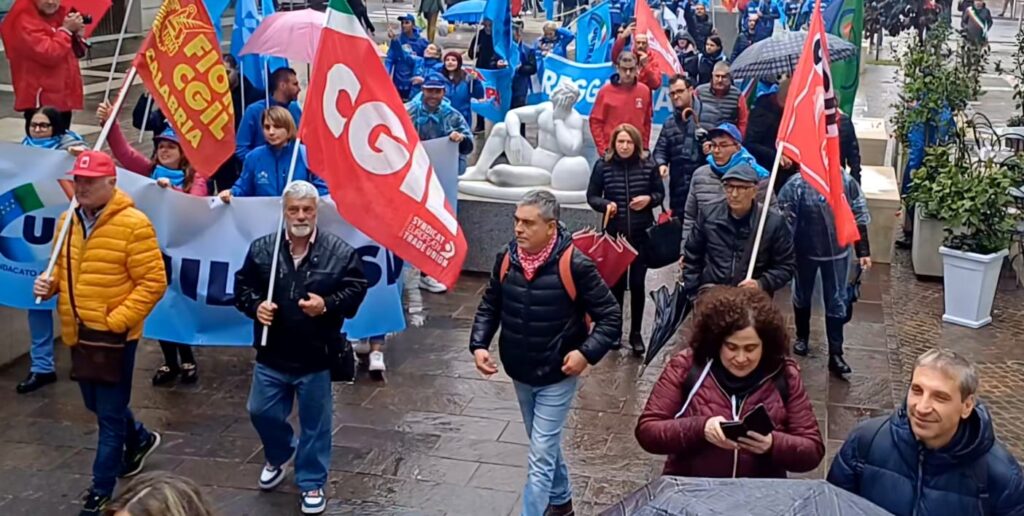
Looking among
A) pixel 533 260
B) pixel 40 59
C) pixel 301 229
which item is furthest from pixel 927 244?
pixel 40 59

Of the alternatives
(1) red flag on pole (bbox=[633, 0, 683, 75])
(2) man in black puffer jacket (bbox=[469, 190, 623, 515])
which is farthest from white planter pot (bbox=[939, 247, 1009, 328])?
(2) man in black puffer jacket (bbox=[469, 190, 623, 515])

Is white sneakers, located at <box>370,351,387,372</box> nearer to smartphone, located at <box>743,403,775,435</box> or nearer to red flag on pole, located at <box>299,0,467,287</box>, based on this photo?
red flag on pole, located at <box>299,0,467,287</box>

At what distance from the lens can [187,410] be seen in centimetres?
740

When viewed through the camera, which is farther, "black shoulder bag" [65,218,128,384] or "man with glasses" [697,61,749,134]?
"man with glasses" [697,61,749,134]

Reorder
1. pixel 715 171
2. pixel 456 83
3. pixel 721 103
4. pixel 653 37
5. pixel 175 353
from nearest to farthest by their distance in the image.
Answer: pixel 715 171
pixel 175 353
pixel 721 103
pixel 456 83
pixel 653 37

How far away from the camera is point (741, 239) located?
6.83 meters

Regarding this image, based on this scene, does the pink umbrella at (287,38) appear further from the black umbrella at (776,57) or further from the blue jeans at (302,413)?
the blue jeans at (302,413)

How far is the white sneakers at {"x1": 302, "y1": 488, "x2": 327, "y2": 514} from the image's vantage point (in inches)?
236

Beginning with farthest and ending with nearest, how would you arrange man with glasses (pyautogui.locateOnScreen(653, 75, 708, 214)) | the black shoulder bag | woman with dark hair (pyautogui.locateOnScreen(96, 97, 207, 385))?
man with glasses (pyautogui.locateOnScreen(653, 75, 708, 214))
woman with dark hair (pyautogui.locateOnScreen(96, 97, 207, 385))
the black shoulder bag

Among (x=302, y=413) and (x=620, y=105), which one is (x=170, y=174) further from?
(x=620, y=105)

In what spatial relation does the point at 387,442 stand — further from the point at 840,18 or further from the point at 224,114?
the point at 840,18

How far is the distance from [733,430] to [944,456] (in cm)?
70

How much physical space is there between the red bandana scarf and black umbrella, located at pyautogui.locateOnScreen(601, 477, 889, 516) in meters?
2.47

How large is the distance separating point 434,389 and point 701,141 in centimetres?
299
